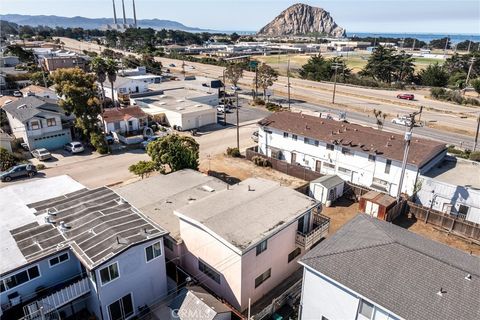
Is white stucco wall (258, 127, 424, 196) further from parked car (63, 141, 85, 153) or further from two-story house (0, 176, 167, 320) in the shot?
parked car (63, 141, 85, 153)

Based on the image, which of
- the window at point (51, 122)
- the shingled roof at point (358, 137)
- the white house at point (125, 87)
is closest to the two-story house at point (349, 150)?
the shingled roof at point (358, 137)

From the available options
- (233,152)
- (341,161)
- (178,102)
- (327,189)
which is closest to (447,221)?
(327,189)

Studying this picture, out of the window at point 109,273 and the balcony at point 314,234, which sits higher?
the window at point 109,273

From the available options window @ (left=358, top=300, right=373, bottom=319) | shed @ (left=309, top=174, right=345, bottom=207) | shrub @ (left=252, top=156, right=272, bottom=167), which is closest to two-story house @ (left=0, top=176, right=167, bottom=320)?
window @ (left=358, top=300, right=373, bottom=319)

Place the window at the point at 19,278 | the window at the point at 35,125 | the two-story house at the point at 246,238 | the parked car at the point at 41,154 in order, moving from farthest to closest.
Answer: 1. the window at the point at 35,125
2. the parked car at the point at 41,154
3. the two-story house at the point at 246,238
4. the window at the point at 19,278

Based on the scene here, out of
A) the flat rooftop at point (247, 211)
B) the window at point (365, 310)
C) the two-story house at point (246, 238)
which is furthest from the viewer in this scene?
the flat rooftop at point (247, 211)

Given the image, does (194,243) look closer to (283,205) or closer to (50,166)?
(283,205)

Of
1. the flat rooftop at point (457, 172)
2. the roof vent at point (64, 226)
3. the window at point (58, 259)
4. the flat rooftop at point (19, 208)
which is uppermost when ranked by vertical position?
the roof vent at point (64, 226)

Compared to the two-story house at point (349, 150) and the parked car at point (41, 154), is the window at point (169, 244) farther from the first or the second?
the parked car at point (41, 154)
